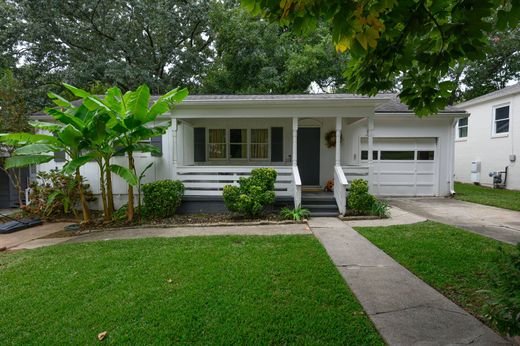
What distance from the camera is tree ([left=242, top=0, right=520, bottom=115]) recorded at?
82.7 inches

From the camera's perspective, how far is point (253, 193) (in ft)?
24.5

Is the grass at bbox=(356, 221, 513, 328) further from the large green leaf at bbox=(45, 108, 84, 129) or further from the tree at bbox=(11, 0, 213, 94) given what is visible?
the tree at bbox=(11, 0, 213, 94)

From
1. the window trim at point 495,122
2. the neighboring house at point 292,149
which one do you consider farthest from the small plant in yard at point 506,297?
the window trim at point 495,122

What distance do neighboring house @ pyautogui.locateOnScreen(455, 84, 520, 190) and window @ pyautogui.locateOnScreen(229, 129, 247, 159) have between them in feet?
40.9

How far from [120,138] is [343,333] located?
263 inches

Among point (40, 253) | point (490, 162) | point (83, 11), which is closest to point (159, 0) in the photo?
point (83, 11)

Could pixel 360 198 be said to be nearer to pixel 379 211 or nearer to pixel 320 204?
pixel 379 211

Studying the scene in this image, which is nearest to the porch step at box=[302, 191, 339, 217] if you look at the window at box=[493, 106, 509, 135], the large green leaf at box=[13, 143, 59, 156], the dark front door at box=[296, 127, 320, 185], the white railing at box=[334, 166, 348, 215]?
the white railing at box=[334, 166, 348, 215]

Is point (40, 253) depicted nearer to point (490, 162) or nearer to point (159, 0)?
point (159, 0)

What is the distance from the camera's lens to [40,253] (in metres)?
5.36

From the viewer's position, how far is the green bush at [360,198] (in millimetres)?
7734

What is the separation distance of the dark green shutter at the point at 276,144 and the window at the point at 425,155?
221 inches

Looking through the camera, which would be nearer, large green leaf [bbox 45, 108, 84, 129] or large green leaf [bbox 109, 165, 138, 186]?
large green leaf [bbox 45, 108, 84, 129]

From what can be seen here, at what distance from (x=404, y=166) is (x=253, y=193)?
7.10m
